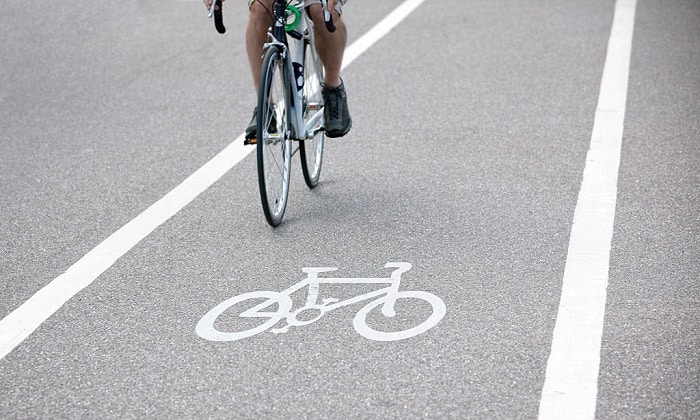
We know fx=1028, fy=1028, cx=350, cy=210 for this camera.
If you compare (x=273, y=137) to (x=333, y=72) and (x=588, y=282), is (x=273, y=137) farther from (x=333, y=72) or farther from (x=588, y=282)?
(x=588, y=282)

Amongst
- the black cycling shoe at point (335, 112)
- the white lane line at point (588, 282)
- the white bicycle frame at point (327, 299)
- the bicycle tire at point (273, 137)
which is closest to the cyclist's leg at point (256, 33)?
the bicycle tire at point (273, 137)

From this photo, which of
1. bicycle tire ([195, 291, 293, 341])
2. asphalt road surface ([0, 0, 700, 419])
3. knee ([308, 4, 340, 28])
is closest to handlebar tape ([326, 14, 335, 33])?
knee ([308, 4, 340, 28])

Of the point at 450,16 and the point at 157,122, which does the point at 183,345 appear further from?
the point at 450,16

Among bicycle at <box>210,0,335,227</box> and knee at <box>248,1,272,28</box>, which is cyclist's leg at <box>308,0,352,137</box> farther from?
knee at <box>248,1,272,28</box>

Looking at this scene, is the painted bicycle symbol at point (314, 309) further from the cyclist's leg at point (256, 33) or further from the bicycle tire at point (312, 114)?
the bicycle tire at point (312, 114)

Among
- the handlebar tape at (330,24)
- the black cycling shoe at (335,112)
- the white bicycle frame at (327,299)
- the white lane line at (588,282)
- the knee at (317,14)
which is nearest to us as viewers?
the white lane line at (588,282)

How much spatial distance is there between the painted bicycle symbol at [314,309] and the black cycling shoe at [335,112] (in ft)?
4.70

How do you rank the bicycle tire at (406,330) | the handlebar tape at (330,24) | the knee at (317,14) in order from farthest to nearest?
1. the knee at (317,14)
2. the handlebar tape at (330,24)
3. the bicycle tire at (406,330)

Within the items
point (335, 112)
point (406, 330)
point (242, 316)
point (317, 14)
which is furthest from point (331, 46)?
point (406, 330)

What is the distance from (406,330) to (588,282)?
101 cm

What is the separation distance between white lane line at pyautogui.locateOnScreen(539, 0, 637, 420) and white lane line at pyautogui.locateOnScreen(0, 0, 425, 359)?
2.26 metres

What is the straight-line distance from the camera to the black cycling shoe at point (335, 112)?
6.18m

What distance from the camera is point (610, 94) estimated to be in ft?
27.2

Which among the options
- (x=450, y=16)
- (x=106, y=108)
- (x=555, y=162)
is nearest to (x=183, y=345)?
(x=555, y=162)
